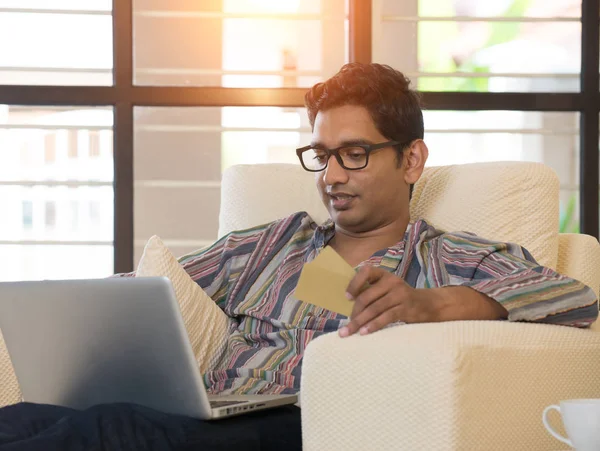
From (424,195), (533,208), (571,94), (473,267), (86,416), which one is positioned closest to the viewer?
(86,416)

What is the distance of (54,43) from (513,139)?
81.6 inches

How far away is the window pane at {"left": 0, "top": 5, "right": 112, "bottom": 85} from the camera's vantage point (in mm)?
3977

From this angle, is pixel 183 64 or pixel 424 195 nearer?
pixel 424 195

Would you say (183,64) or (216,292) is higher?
(183,64)

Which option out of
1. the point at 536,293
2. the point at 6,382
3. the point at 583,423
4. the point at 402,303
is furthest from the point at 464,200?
the point at 6,382

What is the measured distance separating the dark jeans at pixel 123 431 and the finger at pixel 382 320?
26 centimetres

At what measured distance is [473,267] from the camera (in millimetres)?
1883

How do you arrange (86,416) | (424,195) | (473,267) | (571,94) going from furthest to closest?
(571,94), (424,195), (473,267), (86,416)

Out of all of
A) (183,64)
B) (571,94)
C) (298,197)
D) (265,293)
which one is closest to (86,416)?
(265,293)

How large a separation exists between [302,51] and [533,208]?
81.5 inches

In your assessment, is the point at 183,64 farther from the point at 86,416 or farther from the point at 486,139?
the point at 86,416

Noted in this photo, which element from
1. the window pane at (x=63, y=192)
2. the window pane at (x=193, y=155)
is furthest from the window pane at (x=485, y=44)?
the window pane at (x=63, y=192)

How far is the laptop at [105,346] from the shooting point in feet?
4.77

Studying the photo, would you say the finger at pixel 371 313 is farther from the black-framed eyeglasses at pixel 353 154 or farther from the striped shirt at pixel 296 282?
the black-framed eyeglasses at pixel 353 154
